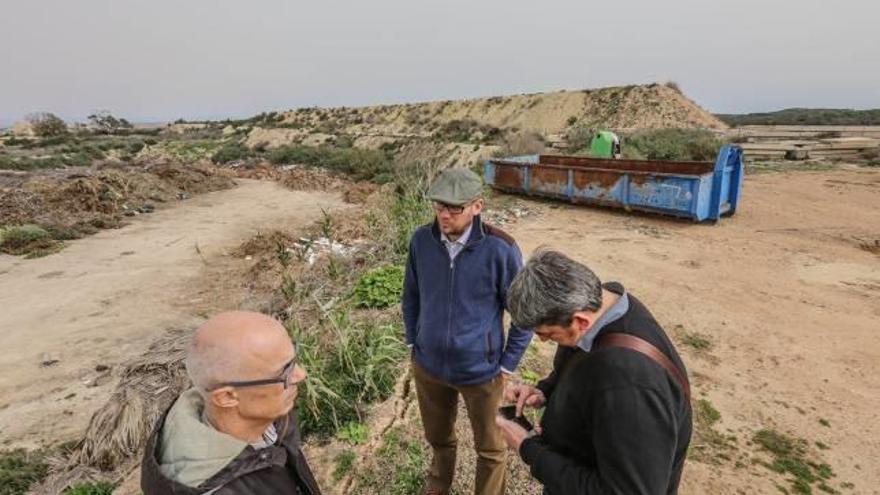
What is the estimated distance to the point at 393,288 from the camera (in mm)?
5484

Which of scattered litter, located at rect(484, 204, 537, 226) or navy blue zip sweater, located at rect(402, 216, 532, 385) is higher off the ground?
navy blue zip sweater, located at rect(402, 216, 532, 385)

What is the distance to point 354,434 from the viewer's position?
332 cm

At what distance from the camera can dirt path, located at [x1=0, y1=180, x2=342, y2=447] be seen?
16.8 ft

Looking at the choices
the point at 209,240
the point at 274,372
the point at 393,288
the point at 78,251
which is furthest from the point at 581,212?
the point at 78,251

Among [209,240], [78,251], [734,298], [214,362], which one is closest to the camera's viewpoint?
[214,362]

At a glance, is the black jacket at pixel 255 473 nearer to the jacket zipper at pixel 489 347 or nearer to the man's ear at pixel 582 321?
the man's ear at pixel 582 321

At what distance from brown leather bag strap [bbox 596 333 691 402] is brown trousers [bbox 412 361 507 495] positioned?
1285 millimetres

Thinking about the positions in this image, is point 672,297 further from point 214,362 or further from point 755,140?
point 755,140

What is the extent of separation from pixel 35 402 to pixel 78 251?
24.4ft

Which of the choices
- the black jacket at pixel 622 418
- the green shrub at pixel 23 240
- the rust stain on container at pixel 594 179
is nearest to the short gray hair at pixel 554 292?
the black jacket at pixel 622 418

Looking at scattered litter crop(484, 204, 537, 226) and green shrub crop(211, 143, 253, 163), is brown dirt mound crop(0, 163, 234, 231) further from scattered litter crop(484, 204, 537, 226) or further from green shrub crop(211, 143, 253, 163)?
green shrub crop(211, 143, 253, 163)

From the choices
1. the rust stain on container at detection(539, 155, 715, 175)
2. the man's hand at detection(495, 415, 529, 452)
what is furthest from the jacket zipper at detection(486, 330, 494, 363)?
the rust stain on container at detection(539, 155, 715, 175)

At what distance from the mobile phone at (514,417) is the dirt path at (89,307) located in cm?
459

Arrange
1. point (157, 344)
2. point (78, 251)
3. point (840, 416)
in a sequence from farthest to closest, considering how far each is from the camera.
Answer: point (78, 251)
point (157, 344)
point (840, 416)
